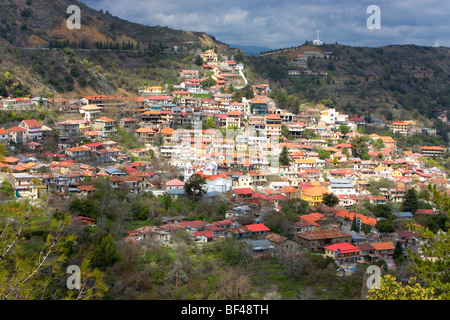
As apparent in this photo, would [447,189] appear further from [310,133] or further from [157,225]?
[157,225]

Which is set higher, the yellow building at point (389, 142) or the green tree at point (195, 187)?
the yellow building at point (389, 142)

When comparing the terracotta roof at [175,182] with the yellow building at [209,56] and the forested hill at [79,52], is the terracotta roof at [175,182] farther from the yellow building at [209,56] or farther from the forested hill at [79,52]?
the yellow building at [209,56]

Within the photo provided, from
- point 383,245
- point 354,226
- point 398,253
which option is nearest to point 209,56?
point 354,226

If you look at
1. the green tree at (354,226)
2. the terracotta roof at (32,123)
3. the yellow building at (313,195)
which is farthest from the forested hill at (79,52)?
the green tree at (354,226)

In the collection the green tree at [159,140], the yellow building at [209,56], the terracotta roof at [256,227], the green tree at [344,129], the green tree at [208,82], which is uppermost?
the yellow building at [209,56]

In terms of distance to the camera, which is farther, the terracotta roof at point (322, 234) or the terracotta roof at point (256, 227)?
the terracotta roof at point (256, 227)
